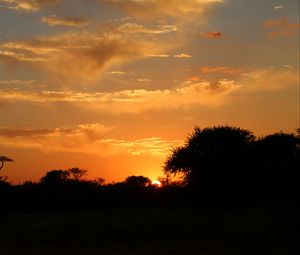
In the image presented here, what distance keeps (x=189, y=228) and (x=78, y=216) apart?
6632mm

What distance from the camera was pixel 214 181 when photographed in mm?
36000

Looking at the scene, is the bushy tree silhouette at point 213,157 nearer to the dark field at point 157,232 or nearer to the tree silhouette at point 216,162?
the tree silhouette at point 216,162

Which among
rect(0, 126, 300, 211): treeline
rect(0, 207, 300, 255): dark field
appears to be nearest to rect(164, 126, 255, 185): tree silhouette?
rect(0, 126, 300, 211): treeline

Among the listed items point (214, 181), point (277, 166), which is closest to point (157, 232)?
point (214, 181)

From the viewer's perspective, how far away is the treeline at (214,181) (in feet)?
117

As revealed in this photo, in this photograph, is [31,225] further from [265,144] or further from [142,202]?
[265,144]

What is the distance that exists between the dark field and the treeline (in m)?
4.37

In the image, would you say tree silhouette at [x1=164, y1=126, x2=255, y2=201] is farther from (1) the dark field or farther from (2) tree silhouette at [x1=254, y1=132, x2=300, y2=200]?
(1) the dark field

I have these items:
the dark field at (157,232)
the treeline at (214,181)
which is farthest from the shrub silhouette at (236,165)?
the dark field at (157,232)

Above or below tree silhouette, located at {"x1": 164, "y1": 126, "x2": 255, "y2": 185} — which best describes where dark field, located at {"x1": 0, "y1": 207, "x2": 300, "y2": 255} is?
below

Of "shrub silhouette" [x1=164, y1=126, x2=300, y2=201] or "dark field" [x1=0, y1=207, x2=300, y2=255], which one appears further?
"shrub silhouette" [x1=164, y1=126, x2=300, y2=201]

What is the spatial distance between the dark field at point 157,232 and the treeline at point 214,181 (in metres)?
4.37

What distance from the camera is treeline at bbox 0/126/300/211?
3559cm

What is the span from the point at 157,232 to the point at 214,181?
9.16 meters
